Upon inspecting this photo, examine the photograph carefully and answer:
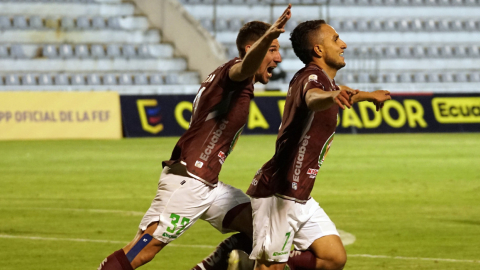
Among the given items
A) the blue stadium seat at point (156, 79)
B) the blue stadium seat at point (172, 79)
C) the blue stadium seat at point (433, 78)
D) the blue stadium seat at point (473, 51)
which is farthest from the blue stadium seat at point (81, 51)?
the blue stadium seat at point (473, 51)

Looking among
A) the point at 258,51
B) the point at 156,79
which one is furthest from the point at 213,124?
the point at 156,79

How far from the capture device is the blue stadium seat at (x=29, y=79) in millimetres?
26688

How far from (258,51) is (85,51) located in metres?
24.8

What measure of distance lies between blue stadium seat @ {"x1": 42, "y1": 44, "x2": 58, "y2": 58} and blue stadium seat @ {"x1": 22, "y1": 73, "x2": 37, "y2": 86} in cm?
152

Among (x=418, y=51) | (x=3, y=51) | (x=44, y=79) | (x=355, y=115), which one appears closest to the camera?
(x=355, y=115)

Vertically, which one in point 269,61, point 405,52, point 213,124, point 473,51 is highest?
point 269,61

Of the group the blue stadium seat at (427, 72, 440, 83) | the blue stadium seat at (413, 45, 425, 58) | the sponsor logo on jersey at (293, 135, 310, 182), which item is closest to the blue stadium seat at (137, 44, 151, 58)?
the blue stadium seat at (413, 45, 425, 58)

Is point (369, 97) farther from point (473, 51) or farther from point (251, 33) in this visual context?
point (473, 51)

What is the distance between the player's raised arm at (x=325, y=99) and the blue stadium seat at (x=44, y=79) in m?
23.5

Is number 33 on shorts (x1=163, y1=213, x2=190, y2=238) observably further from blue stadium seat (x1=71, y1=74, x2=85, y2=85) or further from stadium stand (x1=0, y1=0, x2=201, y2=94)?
blue stadium seat (x1=71, y1=74, x2=85, y2=85)

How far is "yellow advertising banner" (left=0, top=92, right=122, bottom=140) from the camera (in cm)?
2233

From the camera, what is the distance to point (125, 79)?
1099 inches

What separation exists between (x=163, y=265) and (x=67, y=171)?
8.19 metres

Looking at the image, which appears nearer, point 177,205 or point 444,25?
point 177,205
